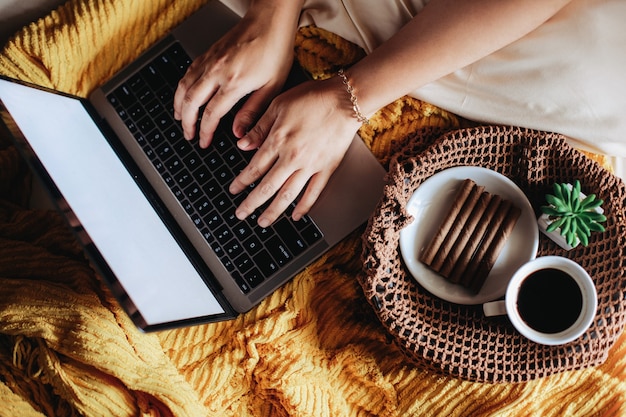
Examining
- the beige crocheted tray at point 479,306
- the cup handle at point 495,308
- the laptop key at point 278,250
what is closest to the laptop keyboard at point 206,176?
the laptop key at point 278,250

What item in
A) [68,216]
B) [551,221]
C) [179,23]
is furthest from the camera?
[179,23]

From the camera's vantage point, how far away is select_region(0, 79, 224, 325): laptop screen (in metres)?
0.66

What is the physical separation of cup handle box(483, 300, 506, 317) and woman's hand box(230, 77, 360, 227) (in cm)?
28

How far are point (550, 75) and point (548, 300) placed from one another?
1.02 feet

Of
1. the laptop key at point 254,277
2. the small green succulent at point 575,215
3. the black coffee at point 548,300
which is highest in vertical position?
the laptop key at point 254,277

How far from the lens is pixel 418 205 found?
761 millimetres

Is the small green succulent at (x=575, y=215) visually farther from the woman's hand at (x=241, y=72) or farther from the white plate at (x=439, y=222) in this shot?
the woman's hand at (x=241, y=72)

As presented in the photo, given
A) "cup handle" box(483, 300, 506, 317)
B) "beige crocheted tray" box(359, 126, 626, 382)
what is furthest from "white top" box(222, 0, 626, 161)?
"cup handle" box(483, 300, 506, 317)

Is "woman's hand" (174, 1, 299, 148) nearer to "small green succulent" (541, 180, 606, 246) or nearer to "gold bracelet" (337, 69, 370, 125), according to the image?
"gold bracelet" (337, 69, 370, 125)

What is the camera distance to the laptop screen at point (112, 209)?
2.15 feet

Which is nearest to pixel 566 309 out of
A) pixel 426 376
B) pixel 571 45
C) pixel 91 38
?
pixel 426 376

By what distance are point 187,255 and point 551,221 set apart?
1.64 feet

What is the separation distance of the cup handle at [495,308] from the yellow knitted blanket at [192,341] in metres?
0.13

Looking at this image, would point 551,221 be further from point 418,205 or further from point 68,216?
point 68,216
